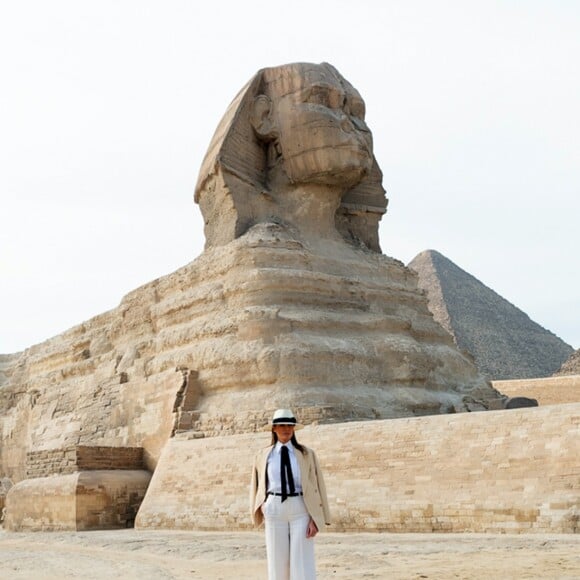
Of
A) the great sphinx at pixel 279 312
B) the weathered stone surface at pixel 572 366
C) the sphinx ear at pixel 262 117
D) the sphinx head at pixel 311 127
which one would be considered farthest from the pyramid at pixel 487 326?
the sphinx ear at pixel 262 117

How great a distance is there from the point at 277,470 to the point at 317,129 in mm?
9505

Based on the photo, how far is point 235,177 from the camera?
14242 millimetres

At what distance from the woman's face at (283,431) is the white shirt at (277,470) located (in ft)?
0.10

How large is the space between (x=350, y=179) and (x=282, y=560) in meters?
9.94

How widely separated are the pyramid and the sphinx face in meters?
23.7

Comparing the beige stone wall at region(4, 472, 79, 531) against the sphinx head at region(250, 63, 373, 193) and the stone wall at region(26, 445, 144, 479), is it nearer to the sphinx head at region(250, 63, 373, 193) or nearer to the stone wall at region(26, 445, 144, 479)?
the stone wall at region(26, 445, 144, 479)

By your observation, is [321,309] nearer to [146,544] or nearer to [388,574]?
[146,544]

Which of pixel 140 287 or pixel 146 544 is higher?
pixel 140 287

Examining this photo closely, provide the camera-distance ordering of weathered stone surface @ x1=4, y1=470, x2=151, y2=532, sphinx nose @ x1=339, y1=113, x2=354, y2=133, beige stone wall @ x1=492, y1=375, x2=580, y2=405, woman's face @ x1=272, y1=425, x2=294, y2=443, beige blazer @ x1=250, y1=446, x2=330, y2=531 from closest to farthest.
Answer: beige blazer @ x1=250, y1=446, x2=330, y2=531 → woman's face @ x1=272, y1=425, x2=294, y2=443 → weathered stone surface @ x1=4, y1=470, x2=151, y2=532 → sphinx nose @ x1=339, y1=113, x2=354, y2=133 → beige stone wall @ x1=492, y1=375, x2=580, y2=405

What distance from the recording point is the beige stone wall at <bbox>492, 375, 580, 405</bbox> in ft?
91.6

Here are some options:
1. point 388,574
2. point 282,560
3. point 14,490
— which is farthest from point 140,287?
point 282,560

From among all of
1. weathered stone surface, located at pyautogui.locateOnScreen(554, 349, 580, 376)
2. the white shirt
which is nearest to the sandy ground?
the white shirt

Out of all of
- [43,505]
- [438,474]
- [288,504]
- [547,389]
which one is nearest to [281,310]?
[438,474]

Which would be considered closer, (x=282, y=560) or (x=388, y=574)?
(x=282, y=560)
